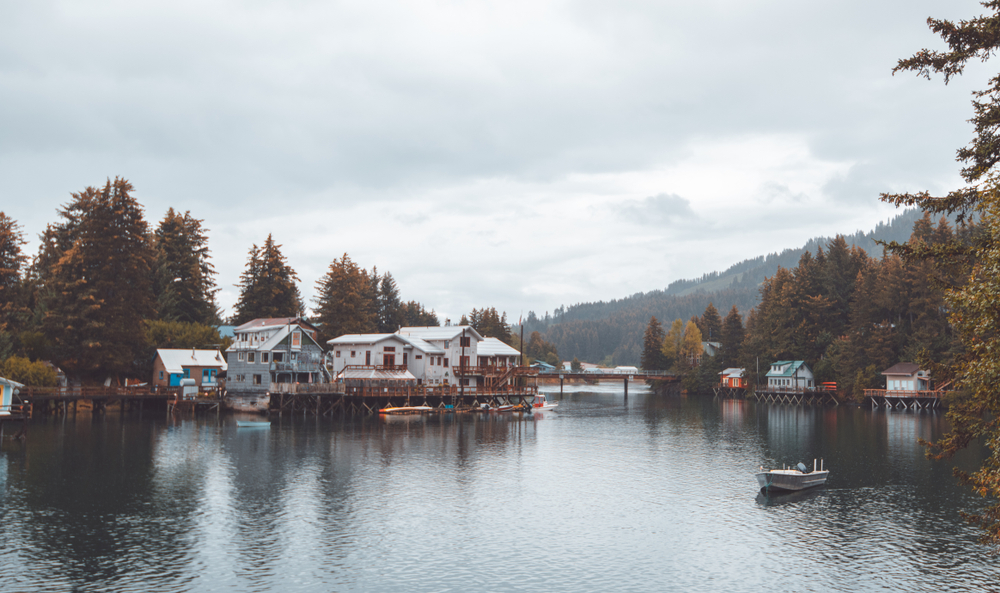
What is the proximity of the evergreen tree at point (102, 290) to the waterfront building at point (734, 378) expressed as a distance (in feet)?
332

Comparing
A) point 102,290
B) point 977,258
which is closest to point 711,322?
point 102,290

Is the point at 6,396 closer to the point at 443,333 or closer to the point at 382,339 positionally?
the point at 382,339

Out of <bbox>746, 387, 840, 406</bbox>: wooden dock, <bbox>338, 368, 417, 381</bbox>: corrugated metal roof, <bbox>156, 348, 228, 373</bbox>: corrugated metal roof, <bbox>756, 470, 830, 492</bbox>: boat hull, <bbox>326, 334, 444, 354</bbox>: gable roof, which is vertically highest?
<bbox>326, 334, 444, 354</bbox>: gable roof

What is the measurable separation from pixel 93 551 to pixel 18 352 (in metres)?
60.6

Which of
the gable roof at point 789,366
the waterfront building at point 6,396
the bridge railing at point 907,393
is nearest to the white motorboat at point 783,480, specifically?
the waterfront building at point 6,396

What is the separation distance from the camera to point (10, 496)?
34.3m

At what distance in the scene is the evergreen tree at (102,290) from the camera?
76.9m

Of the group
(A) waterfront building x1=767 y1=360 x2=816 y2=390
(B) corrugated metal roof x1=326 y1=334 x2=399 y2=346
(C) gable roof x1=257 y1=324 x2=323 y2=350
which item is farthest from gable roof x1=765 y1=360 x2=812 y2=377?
(C) gable roof x1=257 y1=324 x2=323 y2=350

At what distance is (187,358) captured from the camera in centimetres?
8769

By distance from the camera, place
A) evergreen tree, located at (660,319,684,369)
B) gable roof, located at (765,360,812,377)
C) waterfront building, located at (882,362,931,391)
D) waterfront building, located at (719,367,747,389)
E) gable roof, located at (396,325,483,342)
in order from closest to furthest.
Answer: gable roof, located at (396,325,483,342) → waterfront building, located at (882,362,931,391) → gable roof, located at (765,360,812,377) → waterfront building, located at (719,367,747,389) → evergreen tree, located at (660,319,684,369)

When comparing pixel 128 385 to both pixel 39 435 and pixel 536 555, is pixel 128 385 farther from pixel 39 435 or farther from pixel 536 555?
pixel 536 555

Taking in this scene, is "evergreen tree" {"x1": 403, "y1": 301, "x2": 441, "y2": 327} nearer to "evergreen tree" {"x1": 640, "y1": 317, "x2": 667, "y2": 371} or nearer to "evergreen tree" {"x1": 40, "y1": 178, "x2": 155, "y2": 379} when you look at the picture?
"evergreen tree" {"x1": 640, "y1": 317, "x2": 667, "y2": 371}

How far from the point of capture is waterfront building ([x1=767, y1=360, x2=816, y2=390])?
120000mm

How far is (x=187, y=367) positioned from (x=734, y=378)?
9685 cm
